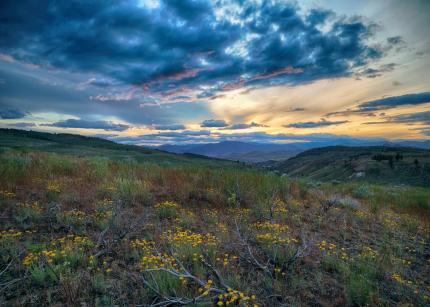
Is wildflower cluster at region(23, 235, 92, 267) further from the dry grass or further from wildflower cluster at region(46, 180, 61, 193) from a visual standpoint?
wildflower cluster at region(46, 180, 61, 193)

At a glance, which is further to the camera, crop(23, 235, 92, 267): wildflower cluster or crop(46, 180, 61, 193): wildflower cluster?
crop(46, 180, 61, 193): wildflower cluster

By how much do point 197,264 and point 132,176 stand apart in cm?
582

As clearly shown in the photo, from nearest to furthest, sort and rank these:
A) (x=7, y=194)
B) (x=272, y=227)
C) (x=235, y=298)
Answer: (x=235, y=298) → (x=272, y=227) → (x=7, y=194)

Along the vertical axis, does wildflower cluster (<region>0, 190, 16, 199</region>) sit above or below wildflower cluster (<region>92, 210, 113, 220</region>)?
above

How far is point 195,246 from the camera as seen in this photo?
3.80m

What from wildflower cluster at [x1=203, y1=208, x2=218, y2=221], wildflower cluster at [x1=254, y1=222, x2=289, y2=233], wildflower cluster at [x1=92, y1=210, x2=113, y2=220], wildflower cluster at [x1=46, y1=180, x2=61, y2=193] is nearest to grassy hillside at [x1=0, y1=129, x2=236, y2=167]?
wildflower cluster at [x1=46, y1=180, x2=61, y2=193]

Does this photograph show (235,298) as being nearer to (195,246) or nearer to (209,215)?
(195,246)

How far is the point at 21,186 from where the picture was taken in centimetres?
655

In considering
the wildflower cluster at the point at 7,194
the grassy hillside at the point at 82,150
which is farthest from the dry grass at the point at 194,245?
the grassy hillside at the point at 82,150

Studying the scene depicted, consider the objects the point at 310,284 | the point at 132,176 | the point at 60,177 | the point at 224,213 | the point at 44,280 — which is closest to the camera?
the point at 44,280

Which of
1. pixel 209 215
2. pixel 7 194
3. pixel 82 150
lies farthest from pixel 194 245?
pixel 82 150

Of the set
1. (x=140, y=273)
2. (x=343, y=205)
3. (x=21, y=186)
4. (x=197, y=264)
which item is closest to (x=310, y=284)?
(x=197, y=264)

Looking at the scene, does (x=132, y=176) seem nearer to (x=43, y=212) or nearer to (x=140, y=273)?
(x=43, y=212)

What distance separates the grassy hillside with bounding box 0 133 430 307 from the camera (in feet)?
9.54
